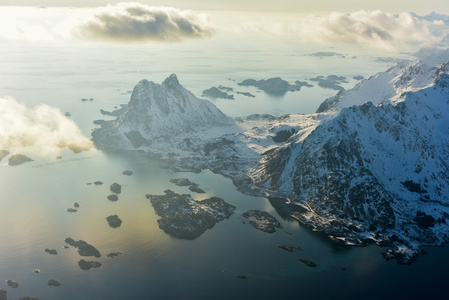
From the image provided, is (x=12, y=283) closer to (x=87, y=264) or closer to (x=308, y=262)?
(x=87, y=264)

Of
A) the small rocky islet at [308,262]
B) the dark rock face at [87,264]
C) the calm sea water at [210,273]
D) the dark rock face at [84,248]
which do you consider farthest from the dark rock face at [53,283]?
the small rocky islet at [308,262]

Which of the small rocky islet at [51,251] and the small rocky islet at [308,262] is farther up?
the small rocky islet at [308,262]

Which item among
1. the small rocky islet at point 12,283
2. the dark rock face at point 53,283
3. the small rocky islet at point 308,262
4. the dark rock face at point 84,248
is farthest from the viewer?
the dark rock face at point 84,248

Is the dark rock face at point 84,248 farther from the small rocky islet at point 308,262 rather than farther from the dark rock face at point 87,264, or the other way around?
the small rocky islet at point 308,262

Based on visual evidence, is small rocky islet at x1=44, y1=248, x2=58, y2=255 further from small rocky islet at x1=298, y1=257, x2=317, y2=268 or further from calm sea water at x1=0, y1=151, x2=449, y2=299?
small rocky islet at x1=298, y1=257, x2=317, y2=268

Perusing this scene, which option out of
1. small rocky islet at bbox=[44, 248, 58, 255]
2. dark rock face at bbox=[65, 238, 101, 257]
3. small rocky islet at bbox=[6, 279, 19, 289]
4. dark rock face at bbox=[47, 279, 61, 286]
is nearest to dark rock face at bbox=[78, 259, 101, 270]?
dark rock face at bbox=[65, 238, 101, 257]

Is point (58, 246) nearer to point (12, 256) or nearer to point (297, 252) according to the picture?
point (12, 256)

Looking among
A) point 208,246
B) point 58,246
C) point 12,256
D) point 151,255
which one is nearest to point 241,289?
point 208,246

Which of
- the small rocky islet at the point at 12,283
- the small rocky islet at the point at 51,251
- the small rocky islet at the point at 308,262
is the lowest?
the small rocky islet at the point at 12,283
